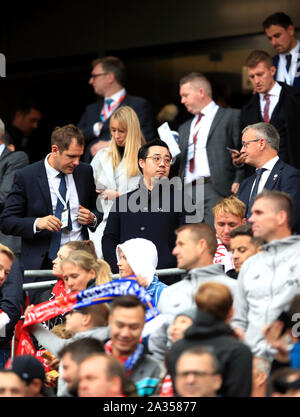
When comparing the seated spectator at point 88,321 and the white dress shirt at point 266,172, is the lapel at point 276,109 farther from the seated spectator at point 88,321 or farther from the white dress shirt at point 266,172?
the seated spectator at point 88,321

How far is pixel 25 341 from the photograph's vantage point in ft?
23.0

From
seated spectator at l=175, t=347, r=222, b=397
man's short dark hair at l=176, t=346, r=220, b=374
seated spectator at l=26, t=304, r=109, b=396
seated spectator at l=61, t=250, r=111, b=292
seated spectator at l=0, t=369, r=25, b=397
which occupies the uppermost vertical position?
seated spectator at l=61, t=250, r=111, b=292

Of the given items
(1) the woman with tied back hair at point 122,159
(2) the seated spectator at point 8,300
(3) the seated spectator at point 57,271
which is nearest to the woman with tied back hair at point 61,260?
(3) the seated spectator at point 57,271

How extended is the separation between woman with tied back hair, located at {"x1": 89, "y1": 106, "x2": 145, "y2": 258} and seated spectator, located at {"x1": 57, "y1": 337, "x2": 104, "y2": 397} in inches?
131

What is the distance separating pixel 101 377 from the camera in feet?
18.6

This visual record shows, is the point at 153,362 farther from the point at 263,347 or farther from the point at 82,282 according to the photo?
the point at 82,282

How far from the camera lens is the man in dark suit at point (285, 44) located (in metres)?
10.1

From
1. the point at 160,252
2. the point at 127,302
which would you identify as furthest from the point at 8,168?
the point at 127,302

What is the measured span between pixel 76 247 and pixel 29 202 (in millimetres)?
1114

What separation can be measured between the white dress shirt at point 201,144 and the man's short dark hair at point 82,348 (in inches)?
156

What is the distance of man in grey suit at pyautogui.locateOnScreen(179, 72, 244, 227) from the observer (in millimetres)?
9859

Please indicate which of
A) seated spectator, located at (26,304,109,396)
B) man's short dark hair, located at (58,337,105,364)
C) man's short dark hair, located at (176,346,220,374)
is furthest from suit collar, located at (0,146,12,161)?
man's short dark hair, located at (176,346,220,374)

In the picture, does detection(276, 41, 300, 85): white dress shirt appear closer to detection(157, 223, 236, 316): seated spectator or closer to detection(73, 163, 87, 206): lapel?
detection(73, 163, 87, 206): lapel
